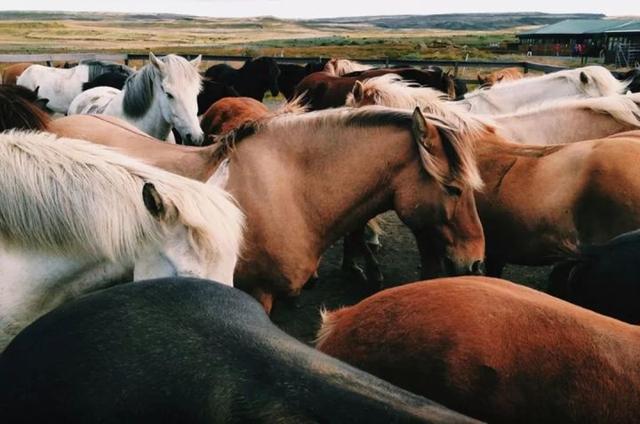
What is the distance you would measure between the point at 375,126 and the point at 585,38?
58364 mm

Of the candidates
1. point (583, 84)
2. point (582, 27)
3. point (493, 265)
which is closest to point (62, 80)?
point (583, 84)

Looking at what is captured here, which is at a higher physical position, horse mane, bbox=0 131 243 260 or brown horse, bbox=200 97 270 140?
horse mane, bbox=0 131 243 260

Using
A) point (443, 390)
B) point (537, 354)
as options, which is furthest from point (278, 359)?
point (537, 354)

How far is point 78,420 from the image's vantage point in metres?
1.25

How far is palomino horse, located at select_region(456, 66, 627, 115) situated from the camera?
21.3 ft

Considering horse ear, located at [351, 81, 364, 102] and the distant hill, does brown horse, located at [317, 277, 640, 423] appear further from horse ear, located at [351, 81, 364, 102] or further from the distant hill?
the distant hill

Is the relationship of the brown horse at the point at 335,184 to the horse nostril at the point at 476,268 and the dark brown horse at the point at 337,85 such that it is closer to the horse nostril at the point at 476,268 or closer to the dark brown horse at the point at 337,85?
the horse nostril at the point at 476,268

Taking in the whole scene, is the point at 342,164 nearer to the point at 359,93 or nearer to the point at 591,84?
the point at 359,93

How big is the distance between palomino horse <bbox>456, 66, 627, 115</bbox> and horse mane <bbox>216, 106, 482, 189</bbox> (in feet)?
11.3

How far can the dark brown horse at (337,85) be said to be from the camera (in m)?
8.36

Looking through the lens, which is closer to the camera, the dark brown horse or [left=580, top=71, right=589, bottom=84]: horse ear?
[left=580, top=71, right=589, bottom=84]: horse ear

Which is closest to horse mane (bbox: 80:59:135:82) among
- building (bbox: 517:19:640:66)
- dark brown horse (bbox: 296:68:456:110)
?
dark brown horse (bbox: 296:68:456:110)

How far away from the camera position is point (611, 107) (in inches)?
190

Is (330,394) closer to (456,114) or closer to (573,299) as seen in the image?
(573,299)
